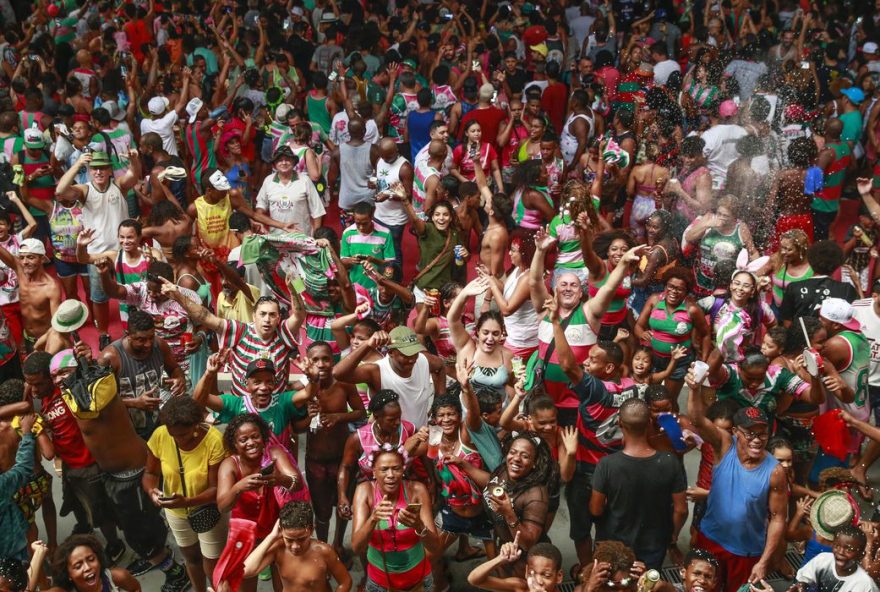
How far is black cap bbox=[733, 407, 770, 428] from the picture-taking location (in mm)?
4809

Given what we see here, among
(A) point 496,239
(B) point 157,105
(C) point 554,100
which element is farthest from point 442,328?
(C) point 554,100

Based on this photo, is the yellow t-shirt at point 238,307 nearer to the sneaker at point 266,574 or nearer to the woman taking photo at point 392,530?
the sneaker at point 266,574

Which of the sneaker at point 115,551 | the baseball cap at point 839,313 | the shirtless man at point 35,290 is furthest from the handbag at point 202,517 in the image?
the baseball cap at point 839,313

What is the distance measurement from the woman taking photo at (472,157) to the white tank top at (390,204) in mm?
635

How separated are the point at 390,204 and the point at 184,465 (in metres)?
4.19

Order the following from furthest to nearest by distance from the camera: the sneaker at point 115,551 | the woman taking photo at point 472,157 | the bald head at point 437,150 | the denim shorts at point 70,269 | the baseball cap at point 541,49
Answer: the baseball cap at point 541,49 → the woman taking photo at point 472,157 → the bald head at point 437,150 → the denim shorts at point 70,269 → the sneaker at point 115,551

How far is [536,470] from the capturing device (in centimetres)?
483

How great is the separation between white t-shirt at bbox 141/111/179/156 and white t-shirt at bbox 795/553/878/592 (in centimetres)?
747

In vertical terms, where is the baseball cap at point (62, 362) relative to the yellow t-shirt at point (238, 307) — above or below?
above

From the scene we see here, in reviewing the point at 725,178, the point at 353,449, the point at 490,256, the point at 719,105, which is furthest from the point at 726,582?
the point at 719,105

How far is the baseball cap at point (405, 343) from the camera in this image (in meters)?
5.61

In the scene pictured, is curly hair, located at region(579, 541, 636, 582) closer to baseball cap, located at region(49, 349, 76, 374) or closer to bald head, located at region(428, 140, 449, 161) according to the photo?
baseball cap, located at region(49, 349, 76, 374)

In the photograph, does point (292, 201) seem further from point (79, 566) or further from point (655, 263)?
point (79, 566)

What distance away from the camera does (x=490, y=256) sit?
7.33m
